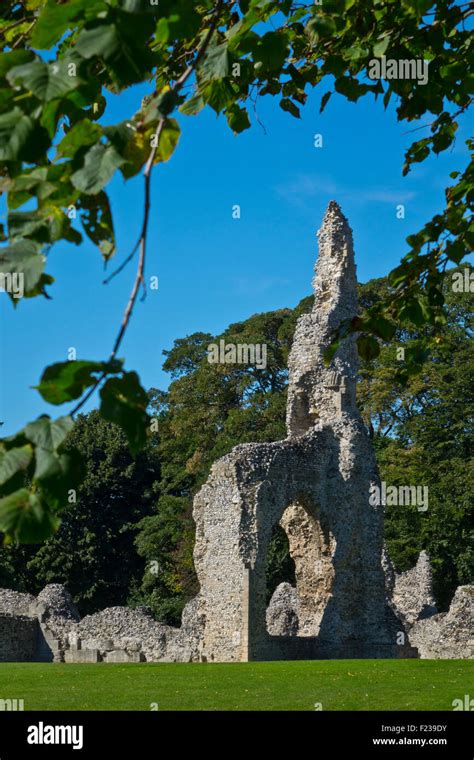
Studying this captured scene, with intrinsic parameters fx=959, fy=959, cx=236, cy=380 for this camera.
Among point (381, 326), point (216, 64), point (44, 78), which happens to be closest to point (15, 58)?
point (44, 78)

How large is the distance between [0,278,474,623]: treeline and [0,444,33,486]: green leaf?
28136 millimetres

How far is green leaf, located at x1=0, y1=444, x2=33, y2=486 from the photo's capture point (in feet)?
6.73

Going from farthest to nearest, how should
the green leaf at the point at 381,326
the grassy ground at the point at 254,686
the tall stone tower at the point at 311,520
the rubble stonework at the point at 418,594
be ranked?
the rubble stonework at the point at 418,594, the tall stone tower at the point at 311,520, the grassy ground at the point at 254,686, the green leaf at the point at 381,326

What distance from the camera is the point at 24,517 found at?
2.09 meters

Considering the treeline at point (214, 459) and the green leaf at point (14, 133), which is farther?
the treeline at point (214, 459)

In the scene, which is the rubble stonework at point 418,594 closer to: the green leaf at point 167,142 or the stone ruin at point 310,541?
the stone ruin at point 310,541

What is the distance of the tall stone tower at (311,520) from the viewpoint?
72.2 feet

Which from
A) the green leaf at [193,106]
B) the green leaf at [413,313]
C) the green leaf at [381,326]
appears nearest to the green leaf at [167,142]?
the green leaf at [193,106]

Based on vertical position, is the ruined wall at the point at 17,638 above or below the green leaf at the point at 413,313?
below

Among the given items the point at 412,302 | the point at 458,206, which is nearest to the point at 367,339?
the point at 412,302

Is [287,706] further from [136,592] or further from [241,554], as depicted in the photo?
[136,592]

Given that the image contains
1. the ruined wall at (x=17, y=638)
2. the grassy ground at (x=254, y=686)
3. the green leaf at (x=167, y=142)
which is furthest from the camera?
the ruined wall at (x=17, y=638)

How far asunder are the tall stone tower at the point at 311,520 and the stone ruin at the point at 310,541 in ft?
0.09

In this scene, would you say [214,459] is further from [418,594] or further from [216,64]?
[216,64]
